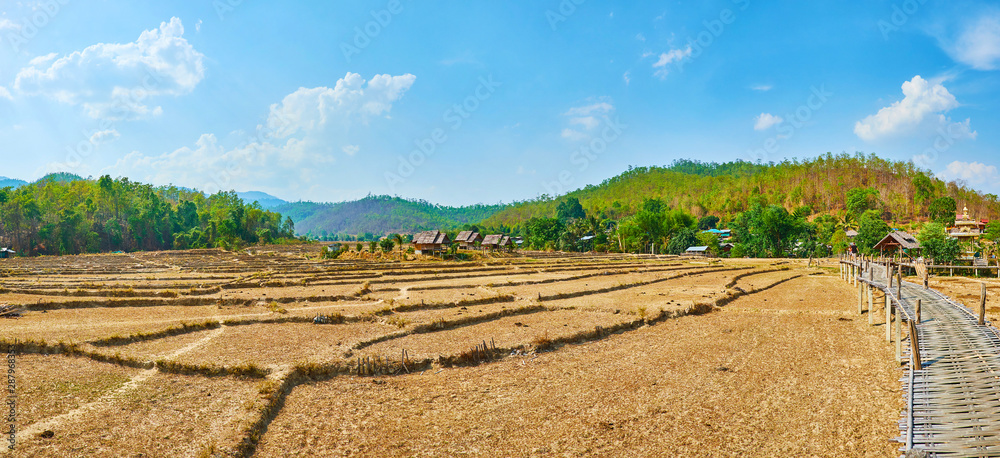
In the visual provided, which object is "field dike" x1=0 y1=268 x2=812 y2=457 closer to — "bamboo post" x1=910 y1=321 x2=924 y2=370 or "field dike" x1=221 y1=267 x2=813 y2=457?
"field dike" x1=221 y1=267 x2=813 y2=457

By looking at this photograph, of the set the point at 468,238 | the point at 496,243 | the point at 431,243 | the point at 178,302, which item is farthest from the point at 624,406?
the point at 496,243

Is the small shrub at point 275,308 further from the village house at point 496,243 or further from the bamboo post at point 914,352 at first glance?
the village house at point 496,243

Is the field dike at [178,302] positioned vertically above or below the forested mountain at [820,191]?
below

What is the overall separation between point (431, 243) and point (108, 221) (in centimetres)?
6890

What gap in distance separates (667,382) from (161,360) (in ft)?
42.7

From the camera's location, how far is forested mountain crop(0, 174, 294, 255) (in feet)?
251

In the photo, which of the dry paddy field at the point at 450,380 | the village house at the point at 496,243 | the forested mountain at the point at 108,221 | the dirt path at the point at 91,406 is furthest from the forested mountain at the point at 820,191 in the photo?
the dirt path at the point at 91,406

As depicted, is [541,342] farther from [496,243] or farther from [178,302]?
[496,243]

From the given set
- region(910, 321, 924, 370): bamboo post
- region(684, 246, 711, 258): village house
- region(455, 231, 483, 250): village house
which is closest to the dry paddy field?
region(910, 321, 924, 370): bamboo post

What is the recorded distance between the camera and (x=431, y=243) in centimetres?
5731

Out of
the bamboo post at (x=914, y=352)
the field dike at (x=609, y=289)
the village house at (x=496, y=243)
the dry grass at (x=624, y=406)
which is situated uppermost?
the village house at (x=496, y=243)

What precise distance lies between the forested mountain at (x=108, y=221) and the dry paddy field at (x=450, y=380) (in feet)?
240

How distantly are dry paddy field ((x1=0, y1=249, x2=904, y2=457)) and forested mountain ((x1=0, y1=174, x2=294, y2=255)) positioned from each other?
73074 mm

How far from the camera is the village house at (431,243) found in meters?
57.4
